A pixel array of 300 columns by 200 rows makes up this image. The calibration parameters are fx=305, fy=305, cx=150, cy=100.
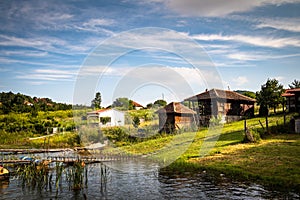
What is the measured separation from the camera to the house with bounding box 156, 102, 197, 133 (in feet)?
136

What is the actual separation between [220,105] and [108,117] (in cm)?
1885

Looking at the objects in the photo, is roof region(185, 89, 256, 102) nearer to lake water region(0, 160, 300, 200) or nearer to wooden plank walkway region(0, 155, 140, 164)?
wooden plank walkway region(0, 155, 140, 164)

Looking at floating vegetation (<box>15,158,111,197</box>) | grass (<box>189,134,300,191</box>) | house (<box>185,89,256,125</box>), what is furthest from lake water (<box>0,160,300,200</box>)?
house (<box>185,89,256,125</box>)

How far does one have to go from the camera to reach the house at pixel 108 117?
169 feet

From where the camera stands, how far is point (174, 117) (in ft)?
138

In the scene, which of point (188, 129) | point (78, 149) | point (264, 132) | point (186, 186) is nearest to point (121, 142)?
point (78, 149)

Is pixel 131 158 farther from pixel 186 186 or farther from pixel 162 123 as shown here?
pixel 162 123

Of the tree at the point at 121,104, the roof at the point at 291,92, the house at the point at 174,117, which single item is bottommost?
the house at the point at 174,117

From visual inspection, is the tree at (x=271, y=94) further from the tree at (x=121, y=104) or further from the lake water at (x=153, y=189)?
the lake water at (x=153, y=189)

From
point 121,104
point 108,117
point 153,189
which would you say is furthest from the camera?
point 108,117

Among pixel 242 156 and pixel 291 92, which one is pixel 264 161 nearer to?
pixel 242 156

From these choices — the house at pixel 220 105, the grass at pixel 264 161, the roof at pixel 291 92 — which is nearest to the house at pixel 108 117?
the house at pixel 220 105

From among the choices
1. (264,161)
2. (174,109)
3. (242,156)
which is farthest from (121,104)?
(264,161)

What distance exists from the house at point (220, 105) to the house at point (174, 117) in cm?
286
